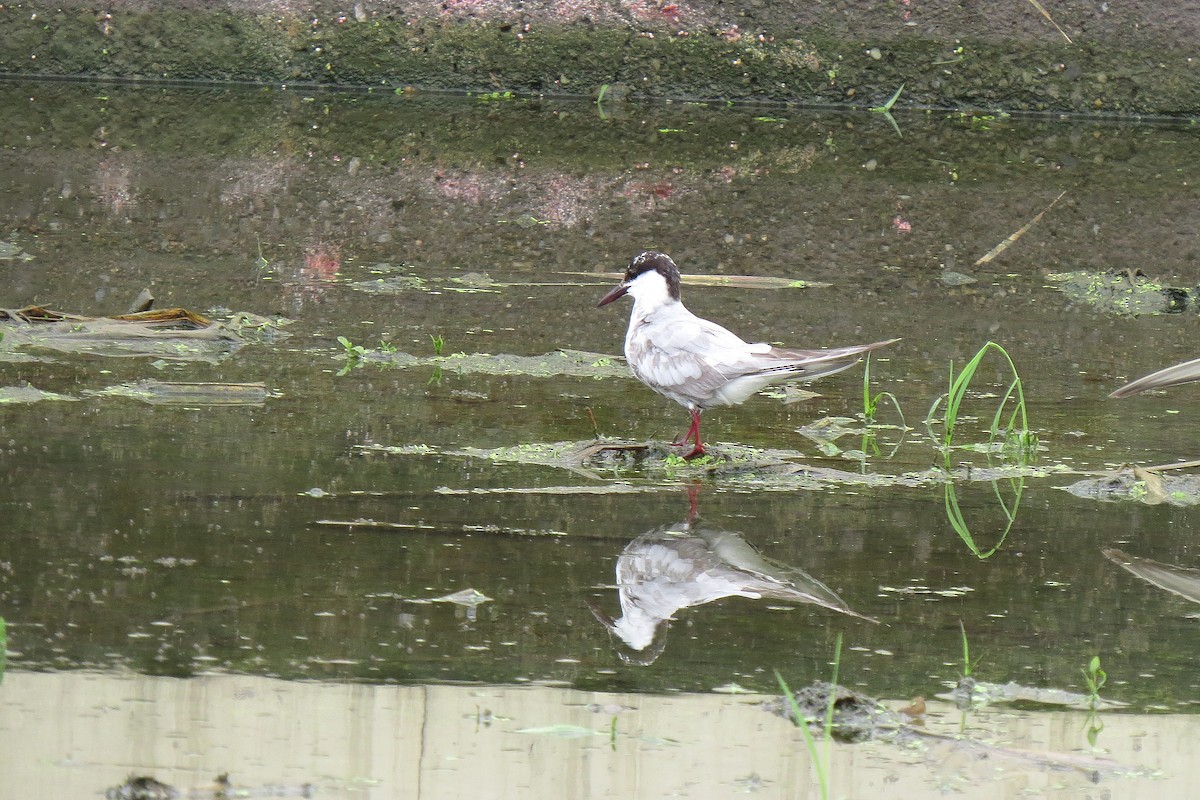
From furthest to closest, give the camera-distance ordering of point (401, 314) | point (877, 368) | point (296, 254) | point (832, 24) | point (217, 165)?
1. point (832, 24)
2. point (217, 165)
3. point (296, 254)
4. point (401, 314)
5. point (877, 368)

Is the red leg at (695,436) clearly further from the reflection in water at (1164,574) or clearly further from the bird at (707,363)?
the reflection in water at (1164,574)

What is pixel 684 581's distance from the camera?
3555mm

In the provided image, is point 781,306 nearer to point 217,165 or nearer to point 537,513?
Result: point 537,513

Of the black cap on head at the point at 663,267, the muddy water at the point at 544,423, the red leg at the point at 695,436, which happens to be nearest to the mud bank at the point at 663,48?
the muddy water at the point at 544,423

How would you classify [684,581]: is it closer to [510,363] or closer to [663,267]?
[663,267]

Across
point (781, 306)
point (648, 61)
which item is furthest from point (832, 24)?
point (781, 306)

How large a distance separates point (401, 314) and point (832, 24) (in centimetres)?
637

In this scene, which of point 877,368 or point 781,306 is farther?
point 781,306

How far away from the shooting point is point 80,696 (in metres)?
2.85

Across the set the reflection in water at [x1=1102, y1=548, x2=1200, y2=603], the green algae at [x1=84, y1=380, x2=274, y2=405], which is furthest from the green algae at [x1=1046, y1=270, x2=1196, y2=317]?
the green algae at [x1=84, y1=380, x2=274, y2=405]

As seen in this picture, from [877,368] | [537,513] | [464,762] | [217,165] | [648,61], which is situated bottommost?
[464,762]

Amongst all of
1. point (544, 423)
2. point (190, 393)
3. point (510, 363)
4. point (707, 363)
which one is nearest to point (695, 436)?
point (707, 363)

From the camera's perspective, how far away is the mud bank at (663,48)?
11578mm

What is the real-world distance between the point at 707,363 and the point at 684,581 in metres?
1.11
